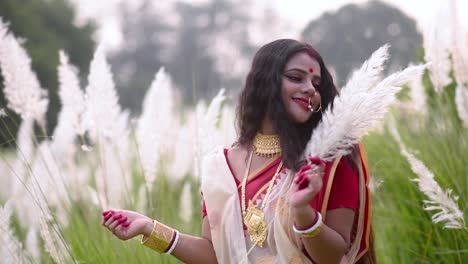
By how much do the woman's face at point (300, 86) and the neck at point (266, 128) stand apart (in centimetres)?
13

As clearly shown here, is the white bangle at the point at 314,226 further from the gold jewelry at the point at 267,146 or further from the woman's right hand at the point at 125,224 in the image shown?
the woman's right hand at the point at 125,224

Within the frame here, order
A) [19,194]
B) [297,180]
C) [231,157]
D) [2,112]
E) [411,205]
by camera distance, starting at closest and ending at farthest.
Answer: [297,180]
[231,157]
[2,112]
[411,205]
[19,194]

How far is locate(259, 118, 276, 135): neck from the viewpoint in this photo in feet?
8.62

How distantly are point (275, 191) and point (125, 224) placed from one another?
54 cm

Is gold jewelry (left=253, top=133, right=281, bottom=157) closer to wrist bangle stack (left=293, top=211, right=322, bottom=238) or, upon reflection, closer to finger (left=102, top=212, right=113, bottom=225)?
wrist bangle stack (left=293, top=211, right=322, bottom=238)

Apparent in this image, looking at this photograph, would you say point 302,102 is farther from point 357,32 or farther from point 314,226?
point 357,32

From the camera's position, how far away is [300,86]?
97.9 inches

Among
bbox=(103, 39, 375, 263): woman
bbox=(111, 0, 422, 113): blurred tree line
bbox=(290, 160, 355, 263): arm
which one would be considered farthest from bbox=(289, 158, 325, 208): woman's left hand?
bbox=(111, 0, 422, 113): blurred tree line

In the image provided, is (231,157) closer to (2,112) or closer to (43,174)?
(2,112)

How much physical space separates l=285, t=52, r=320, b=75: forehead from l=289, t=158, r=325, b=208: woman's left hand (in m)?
0.57

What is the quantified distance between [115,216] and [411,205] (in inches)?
71.9

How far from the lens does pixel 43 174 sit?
3.76m

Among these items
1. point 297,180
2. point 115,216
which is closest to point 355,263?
point 297,180

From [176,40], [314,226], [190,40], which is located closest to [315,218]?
[314,226]
